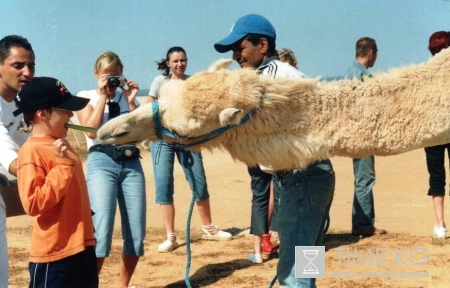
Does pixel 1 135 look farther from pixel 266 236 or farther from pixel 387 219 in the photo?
pixel 387 219

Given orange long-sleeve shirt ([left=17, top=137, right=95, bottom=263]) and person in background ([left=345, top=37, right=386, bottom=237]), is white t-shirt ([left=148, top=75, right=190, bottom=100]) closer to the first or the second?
person in background ([left=345, top=37, right=386, bottom=237])

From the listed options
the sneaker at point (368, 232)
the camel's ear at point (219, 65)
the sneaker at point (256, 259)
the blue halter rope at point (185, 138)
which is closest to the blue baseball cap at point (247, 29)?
the camel's ear at point (219, 65)

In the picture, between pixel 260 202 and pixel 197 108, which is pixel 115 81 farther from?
pixel 197 108

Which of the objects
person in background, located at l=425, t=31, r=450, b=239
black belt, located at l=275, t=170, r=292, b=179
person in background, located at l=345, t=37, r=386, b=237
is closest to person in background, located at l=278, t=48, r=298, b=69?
person in background, located at l=345, t=37, r=386, b=237

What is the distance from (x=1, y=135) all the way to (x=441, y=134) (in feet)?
9.14

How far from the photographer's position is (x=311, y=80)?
3365 mm

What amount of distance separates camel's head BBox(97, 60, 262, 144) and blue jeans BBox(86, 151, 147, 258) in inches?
94.8

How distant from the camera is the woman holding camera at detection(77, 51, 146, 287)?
5.58 m

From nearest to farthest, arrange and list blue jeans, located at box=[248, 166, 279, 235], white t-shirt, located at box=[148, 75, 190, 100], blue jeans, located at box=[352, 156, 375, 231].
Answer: blue jeans, located at box=[248, 166, 279, 235] → white t-shirt, located at box=[148, 75, 190, 100] → blue jeans, located at box=[352, 156, 375, 231]

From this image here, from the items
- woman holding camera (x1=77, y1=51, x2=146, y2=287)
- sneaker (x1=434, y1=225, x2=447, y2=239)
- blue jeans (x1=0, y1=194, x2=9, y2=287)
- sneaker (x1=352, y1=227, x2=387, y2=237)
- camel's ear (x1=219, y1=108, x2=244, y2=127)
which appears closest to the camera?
camel's ear (x1=219, y1=108, x2=244, y2=127)

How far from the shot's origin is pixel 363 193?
26.7 feet

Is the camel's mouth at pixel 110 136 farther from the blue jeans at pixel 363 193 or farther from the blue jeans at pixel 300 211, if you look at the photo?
the blue jeans at pixel 363 193

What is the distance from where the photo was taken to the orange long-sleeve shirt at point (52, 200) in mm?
3613

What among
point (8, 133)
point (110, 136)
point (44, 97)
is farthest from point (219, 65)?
point (8, 133)
